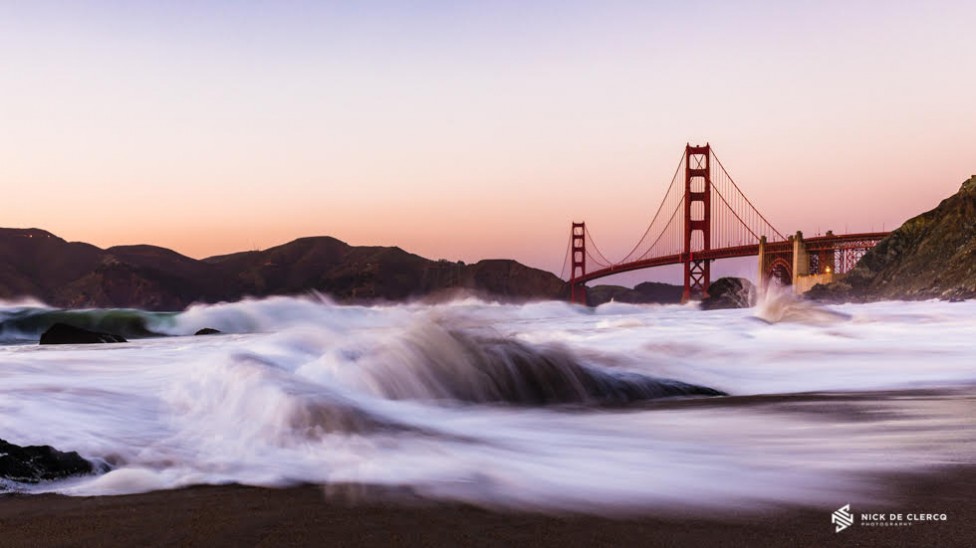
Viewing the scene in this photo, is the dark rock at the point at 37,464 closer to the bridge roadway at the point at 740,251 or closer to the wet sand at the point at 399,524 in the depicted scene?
the wet sand at the point at 399,524

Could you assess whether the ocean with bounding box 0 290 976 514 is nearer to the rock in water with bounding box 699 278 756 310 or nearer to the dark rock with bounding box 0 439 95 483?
the dark rock with bounding box 0 439 95 483

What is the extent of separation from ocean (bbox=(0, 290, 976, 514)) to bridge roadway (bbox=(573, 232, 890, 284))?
40.2 meters

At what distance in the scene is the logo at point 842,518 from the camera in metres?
2.05

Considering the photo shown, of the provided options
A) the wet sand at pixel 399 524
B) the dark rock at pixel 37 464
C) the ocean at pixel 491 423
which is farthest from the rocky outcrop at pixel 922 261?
the dark rock at pixel 37 464

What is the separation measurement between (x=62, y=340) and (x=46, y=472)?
35.2ft

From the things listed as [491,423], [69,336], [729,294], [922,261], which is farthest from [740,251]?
[491,423]

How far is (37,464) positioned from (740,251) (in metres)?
49.2

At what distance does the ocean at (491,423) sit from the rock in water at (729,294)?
132ft

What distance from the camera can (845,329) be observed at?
40.4 feet

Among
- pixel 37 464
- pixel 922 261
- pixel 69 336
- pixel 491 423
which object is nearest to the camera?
pixel 37 464

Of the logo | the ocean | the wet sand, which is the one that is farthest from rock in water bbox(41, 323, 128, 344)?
the logo

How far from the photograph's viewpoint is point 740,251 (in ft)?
159

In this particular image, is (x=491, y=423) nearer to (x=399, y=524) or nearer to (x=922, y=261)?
(x=399, y=524)

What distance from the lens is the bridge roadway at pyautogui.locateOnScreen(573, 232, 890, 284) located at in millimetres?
47594
